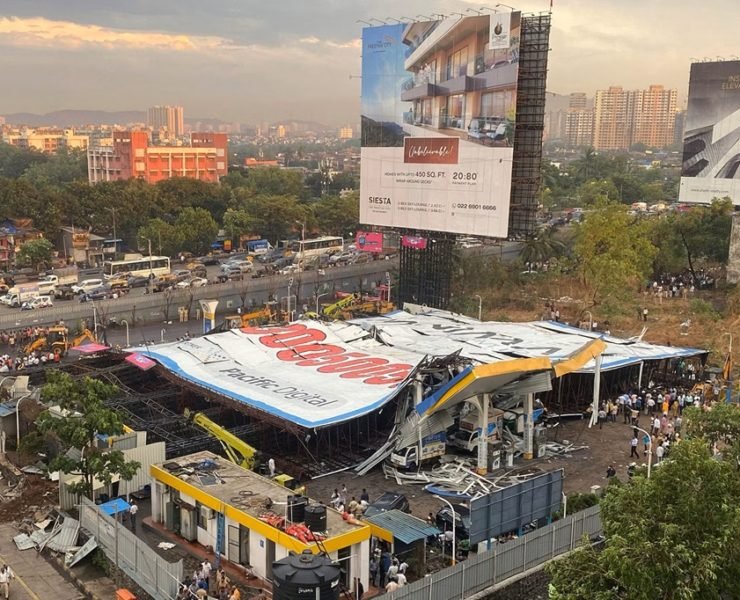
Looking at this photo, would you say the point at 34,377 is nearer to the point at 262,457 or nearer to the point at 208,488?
the point at 262,457

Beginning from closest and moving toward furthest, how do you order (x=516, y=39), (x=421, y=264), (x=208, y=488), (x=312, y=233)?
(x=208, y=488) → (x=516, y=39) → (x=421, y=264) → (x=312, y=233)

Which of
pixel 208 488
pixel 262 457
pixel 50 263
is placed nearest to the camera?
pixel 208 488

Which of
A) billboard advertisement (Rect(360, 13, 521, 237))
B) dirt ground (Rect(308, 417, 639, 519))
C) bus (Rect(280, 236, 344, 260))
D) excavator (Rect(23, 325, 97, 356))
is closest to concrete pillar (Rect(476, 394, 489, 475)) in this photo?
dirt ground (Rect(308, 417, 639, 519))

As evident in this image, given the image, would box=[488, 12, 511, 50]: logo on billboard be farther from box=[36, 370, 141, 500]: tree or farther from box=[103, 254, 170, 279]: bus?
box=[103, 254, 170, 279]: bus

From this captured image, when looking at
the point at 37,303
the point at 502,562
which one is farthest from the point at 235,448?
the point at 37,303

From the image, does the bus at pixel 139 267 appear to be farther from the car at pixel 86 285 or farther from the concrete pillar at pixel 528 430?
the concrete pillar at pixel 528 430

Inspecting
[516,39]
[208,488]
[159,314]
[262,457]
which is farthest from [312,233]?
[208,488]
